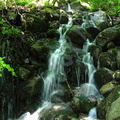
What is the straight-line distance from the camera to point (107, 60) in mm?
6965

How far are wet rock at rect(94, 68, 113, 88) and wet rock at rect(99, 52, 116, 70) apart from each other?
2.05 ft

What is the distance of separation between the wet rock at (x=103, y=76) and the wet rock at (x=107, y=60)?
63 centimetres

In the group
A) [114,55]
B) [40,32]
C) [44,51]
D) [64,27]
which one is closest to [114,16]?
[64,27]

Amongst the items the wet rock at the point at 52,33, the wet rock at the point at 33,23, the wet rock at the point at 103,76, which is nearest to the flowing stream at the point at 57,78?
the wet rock at the point at 103,76

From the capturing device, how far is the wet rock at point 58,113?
4414 mm

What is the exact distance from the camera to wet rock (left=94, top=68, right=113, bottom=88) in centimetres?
618

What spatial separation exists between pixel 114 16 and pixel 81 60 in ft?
25.3

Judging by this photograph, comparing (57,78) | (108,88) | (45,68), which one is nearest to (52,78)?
(57,78)

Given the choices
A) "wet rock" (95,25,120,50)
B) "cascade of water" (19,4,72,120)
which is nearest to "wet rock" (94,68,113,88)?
"cascade of water" (19,4,72,120)

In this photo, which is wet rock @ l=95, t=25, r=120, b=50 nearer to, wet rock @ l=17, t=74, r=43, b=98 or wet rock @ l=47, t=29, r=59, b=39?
wet rock @ l=47, t=29, r=59, b=39

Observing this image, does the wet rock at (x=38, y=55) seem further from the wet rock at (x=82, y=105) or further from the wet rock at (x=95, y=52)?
the wet rock at (x=82, y=105)

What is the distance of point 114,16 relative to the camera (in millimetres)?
12516

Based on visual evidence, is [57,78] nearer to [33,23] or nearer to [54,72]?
[54,72]

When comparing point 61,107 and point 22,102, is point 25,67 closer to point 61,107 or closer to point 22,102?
point 22,102
